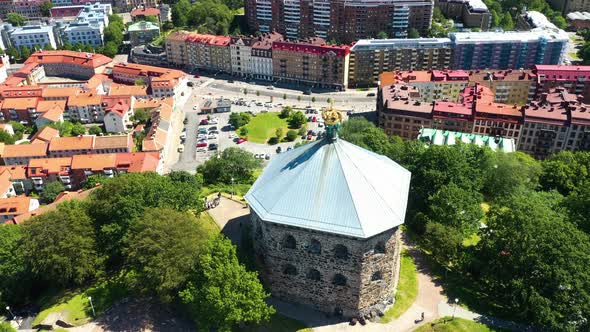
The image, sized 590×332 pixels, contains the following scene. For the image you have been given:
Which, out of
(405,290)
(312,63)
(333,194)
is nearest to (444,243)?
(405,290)

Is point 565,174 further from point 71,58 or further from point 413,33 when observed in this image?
point 71,58

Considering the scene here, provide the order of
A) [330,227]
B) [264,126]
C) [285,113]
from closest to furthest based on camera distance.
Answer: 1. [330,227]
2. [264,126]
3. [285,113]

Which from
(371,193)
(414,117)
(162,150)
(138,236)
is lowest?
(162,150)

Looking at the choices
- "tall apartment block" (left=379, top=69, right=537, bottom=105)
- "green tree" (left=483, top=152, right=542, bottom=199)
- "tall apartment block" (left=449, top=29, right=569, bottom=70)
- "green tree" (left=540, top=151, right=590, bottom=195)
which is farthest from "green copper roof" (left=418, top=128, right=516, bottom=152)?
"tall apartment block" (left=449, top=29, right=569, bottom=70)

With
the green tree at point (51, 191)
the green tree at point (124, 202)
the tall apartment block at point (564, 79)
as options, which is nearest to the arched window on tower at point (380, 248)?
the green tree at point (124, 202)

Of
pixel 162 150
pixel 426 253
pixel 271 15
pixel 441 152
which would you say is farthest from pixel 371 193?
pixel 271 15

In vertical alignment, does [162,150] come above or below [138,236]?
below

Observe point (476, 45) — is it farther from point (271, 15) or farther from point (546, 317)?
point (546, 317)
